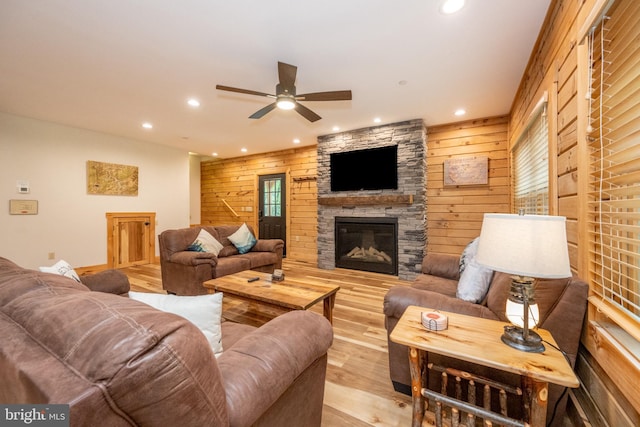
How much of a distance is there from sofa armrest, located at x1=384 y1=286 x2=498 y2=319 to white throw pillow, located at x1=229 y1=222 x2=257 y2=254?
3041 mm

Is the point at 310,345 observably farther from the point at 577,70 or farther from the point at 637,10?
the point at 577,70

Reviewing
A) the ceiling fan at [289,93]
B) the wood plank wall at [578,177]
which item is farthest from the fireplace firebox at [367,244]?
the wood plank wall at [578,177]

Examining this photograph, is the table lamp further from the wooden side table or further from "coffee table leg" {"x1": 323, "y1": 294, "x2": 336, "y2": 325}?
"coffee table leg" {"x1": 323, "y1": 294, "x2": 336, "y2": 325}

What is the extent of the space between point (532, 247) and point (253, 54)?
251 cm

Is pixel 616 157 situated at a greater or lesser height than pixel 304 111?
lesser

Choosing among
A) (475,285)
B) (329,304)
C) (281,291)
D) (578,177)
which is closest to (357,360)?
(329,304)

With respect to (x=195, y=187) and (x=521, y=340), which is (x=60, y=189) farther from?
(x=521, y=340)

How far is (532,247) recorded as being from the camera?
3.35 feet

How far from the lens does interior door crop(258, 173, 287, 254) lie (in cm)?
620

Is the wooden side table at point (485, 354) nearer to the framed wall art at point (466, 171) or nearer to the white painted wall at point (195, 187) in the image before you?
the framed wall art at point (466, 171)

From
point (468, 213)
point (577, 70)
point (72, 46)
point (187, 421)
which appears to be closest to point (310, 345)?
point (187, 421)

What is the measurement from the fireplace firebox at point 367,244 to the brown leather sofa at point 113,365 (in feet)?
12.5

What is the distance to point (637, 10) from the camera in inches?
38.2

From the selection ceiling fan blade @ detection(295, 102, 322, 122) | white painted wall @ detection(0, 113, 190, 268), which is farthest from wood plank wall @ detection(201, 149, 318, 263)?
ceiling fan blade @ detection(295, 102, 322, 122)
